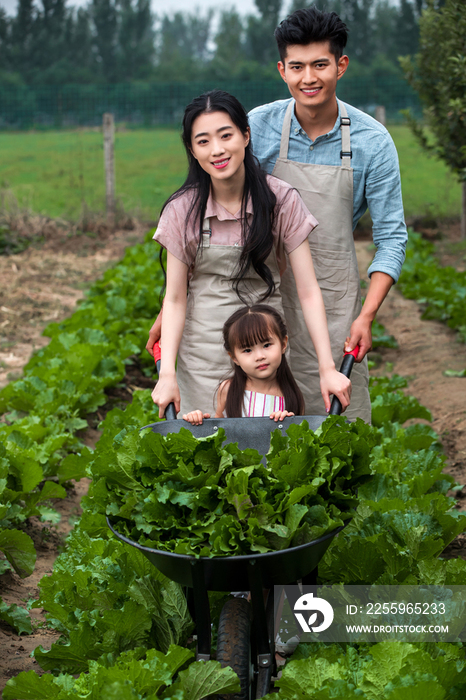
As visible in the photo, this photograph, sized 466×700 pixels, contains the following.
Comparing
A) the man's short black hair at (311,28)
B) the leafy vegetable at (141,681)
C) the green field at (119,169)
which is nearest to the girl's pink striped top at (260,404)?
the leafy vegetable at (141,681)

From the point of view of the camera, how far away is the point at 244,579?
2305 millimetres

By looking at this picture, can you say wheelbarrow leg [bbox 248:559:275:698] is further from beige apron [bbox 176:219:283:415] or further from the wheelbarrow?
beige apron [bbox 176:219:283:415]

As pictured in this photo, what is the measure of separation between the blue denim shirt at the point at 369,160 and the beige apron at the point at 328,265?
0.14 feet

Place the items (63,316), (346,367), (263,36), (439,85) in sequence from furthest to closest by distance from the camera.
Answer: (263,36) → (439,85) → (63,316) → (346,367)

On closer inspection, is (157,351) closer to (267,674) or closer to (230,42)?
(267,674)

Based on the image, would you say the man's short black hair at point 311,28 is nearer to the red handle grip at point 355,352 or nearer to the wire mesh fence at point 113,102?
the red handle grip at point 355,352

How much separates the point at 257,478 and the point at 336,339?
1481mm

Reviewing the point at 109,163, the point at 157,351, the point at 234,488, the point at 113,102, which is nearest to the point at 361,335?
the point at 157,351

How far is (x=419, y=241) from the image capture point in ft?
39.9

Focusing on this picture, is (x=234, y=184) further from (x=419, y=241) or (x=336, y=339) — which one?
(x=419, y=241)

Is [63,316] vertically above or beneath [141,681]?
above

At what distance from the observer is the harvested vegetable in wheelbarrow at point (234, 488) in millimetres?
2275

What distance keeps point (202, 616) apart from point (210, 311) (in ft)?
4.52

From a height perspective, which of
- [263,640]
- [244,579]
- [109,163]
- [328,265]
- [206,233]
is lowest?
[263,640]
